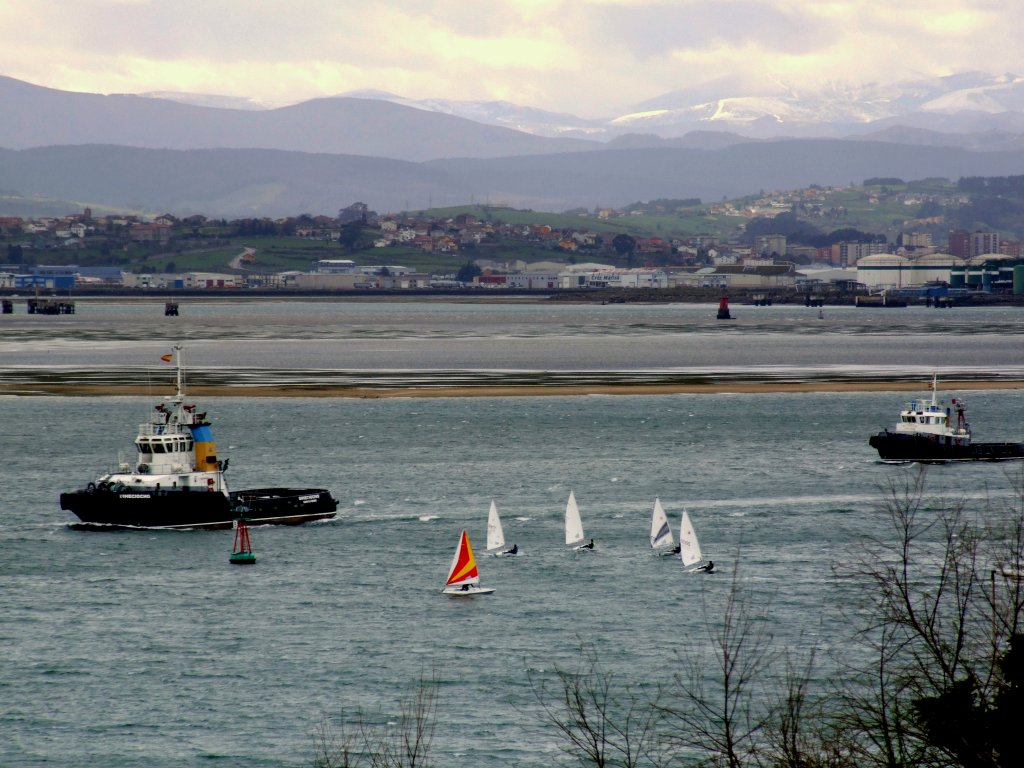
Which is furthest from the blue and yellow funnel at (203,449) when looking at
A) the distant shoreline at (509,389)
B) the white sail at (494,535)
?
the distant shoreline at (509,389)

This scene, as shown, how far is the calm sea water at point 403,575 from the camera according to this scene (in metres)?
40.8

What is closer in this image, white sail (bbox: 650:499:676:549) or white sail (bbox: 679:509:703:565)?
white sail (bbox: 679:509:703:565)

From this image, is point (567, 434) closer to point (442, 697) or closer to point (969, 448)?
point (969, 448)

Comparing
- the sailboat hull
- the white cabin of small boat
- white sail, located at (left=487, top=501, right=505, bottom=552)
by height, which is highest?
A: the white cabin of small boat

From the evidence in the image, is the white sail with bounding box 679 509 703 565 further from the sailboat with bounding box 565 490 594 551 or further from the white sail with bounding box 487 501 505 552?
the white sail with bounding box 487 501 505 552

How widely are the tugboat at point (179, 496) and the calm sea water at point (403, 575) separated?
133cm

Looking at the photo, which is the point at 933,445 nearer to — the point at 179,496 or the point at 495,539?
the point at 495,539

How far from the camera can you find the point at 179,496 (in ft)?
219

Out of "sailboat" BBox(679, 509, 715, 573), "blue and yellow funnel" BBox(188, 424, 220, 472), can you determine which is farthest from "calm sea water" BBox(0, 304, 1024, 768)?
"blue and yellow funnel" BBox(188, 424, 220, 472)

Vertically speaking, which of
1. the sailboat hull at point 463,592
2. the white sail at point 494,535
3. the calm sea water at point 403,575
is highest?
the white sail at point 494,535

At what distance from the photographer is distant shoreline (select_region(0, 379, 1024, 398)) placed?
12219cm

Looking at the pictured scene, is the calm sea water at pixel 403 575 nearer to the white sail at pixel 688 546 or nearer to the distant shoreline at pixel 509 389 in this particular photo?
the white sail at pixel 688 546

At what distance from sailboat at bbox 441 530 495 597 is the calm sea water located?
0.75 meters

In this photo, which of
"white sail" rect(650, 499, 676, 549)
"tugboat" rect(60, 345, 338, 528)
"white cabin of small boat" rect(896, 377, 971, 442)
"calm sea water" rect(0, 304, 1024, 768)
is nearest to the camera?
"calm sea water" rect(0, 304, 1024, 768)
